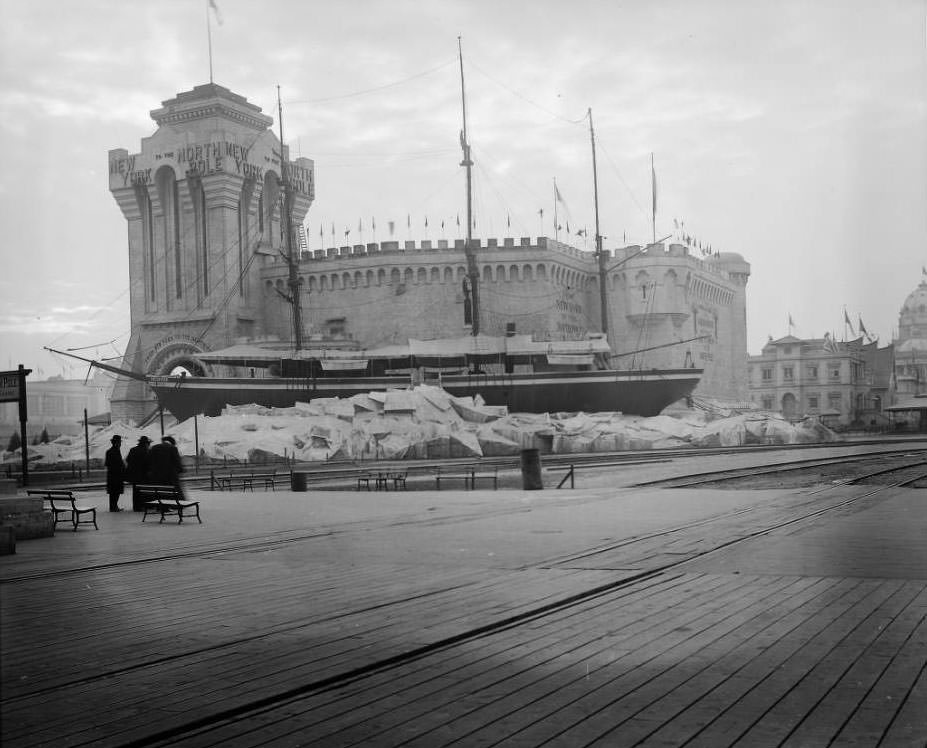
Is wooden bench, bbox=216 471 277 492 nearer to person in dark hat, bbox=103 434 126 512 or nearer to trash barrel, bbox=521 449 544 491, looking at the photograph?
person in dark hat, bbox=103 434 126 512

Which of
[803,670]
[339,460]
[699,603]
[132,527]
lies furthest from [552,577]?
[339,460]

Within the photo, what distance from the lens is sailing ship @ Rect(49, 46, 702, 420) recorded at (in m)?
50.0

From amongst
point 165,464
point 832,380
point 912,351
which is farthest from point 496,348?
point 912,351

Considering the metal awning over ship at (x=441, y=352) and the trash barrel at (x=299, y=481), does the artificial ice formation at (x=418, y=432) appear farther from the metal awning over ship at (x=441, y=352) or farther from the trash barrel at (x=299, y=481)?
the trash barrel at (x=299, y=481)

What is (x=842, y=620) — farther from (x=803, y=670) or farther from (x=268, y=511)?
(x=268, y=511)

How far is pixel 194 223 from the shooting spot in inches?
2234

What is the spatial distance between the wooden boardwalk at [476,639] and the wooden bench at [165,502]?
225 centimetres

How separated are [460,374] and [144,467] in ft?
130

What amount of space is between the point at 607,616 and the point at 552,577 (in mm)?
1596

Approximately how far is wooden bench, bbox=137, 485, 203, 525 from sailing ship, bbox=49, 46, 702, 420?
35.1 metres

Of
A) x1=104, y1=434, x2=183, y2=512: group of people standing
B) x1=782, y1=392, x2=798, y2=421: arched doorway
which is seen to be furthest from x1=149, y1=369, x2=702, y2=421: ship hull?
x1=104, y1=434, x2=183, y2=512: group of people standing

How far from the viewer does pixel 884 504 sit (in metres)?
13.1

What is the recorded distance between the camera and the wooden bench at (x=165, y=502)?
13102 millimetres

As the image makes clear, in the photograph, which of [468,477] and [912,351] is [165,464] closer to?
[468,477]
